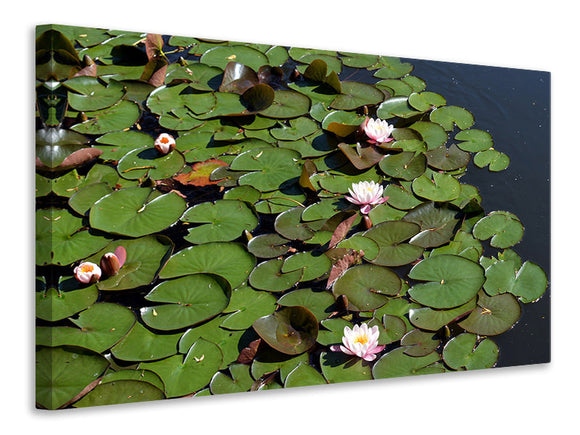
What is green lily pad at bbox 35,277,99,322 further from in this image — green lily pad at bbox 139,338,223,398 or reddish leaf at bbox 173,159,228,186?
reddish leaf at bbox 173,159,228,186

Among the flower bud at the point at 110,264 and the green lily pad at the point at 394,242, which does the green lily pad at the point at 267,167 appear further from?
the flower bud at the point at 110,264

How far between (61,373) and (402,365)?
4.13 feet

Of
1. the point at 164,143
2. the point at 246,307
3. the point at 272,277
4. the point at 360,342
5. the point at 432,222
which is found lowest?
the point at 360,342

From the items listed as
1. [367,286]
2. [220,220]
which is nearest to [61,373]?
[220,220]

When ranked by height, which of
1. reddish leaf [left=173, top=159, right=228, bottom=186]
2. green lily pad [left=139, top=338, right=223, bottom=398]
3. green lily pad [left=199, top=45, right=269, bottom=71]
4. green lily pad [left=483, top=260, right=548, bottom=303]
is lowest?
green lily pad [left=139, top=338, right=223, bottom=398]

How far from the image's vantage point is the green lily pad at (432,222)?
2186 millimetres

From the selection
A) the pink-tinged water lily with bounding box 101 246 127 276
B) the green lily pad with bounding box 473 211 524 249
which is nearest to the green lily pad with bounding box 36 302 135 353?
the pink-tinged water lily with bounding box 101 246 127 276

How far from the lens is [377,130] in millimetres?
2174

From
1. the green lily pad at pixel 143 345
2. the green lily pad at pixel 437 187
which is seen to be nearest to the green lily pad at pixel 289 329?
the green lily pad at pixel 143 345

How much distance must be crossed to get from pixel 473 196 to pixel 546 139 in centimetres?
52

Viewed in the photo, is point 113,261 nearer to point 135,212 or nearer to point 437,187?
point 135,212

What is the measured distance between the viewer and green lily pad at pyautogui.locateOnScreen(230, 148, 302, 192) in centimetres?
199

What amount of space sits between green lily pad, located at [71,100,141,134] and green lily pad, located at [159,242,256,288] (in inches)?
19.5

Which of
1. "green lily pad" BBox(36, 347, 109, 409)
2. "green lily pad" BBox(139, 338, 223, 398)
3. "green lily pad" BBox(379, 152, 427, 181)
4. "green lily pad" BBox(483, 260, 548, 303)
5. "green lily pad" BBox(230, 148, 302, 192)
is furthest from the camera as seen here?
"green lily pad" BBox(483, 260, 548, 303)
